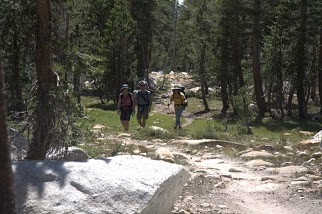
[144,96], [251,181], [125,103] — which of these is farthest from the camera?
[144,96]

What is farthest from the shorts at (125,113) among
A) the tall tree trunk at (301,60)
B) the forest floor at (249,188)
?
the tall tree trunk at (301,60)

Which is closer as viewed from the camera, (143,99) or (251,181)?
(251,181)

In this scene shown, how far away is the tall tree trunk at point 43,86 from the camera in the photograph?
8.15 m

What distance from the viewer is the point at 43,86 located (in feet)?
26.9

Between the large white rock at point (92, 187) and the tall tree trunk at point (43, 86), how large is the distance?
4.99 feet

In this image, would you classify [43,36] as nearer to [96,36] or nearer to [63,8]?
[63,8]

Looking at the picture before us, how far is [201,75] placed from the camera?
39594mm

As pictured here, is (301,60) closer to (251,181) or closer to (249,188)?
(251,181)

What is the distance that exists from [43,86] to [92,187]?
2623 millimetres

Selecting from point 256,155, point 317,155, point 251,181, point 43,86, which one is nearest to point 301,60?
point 256,155

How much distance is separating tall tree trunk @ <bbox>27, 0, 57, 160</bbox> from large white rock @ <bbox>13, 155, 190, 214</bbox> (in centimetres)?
152

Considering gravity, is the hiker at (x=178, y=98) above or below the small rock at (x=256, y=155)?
above

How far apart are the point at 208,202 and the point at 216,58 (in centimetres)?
2899

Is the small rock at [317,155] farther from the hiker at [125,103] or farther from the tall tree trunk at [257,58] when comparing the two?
the tall tree trunk at [257,58]
